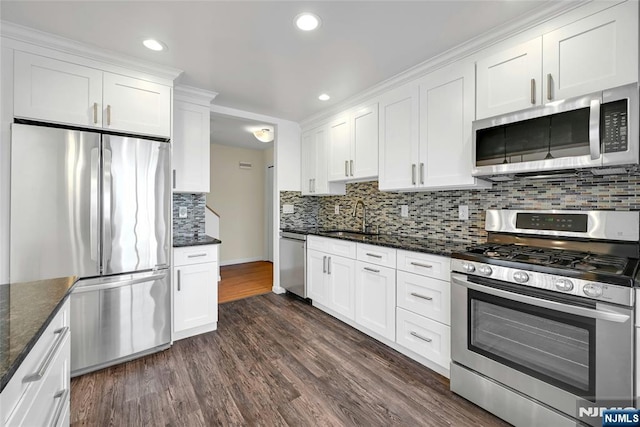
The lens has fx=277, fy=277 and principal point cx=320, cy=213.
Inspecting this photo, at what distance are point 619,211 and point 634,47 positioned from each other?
2.98 feet

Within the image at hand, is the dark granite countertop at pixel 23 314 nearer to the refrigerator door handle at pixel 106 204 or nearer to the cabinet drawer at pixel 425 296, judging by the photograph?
the refrigerator door handle at pixel 106 204

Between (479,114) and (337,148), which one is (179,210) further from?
(479,114)

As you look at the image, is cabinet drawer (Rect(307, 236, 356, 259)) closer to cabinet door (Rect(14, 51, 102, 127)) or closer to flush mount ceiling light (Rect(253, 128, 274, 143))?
flush mount ceiling light (Rect(253, 128, 274, 143))

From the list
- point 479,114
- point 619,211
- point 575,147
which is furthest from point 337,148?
point 619,211

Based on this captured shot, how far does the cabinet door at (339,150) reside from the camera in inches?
134

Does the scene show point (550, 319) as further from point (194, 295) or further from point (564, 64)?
point (194, 295)

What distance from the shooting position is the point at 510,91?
194 centimetres

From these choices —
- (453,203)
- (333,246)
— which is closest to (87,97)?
(333,246)

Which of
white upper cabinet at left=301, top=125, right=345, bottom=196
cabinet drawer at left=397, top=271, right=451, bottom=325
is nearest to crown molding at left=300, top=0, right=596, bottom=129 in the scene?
white upper cabinet at left=301, top=125, right=345, bottom=196

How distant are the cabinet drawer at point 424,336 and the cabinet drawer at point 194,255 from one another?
193 centimetres

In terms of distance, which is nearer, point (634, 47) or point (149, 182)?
point (634, 47)

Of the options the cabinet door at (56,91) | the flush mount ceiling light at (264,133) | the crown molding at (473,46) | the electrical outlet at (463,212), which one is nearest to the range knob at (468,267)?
the electrical outlet at (463,212)

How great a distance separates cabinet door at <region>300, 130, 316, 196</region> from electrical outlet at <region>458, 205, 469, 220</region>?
206cm

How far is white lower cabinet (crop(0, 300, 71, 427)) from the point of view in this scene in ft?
2.43
